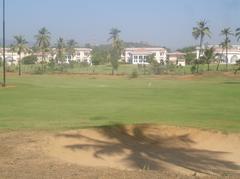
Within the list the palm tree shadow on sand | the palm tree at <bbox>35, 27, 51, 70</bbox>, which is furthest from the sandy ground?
the palm tree at <bbox>35, 27, 51, 70</bbox>

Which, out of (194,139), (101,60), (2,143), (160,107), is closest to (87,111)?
(160,107)

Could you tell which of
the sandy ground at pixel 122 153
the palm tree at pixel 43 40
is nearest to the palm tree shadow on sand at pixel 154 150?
the sandy ground at pixel 122 153

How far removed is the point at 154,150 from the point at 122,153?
145cm

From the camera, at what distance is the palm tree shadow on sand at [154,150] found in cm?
1445

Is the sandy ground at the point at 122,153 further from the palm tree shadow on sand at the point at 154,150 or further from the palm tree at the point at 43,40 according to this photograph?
the palm tree at the point at 43,40

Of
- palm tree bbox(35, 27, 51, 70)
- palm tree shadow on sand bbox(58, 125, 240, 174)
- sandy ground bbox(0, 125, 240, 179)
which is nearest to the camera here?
sandy ground bbox(0, 125, 240, 179)

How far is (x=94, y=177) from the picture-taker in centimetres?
1051

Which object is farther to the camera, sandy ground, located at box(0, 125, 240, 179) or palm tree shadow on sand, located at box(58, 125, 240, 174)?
palm tree shadow on sand, located at box(58, 125, 240, 174)

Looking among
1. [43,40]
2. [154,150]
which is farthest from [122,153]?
[43,40]

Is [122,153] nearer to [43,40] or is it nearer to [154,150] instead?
[154,150]

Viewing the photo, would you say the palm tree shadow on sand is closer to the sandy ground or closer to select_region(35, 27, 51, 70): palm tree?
the sandy ground

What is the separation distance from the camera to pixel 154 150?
16.9 m

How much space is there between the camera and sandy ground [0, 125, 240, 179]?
11703 mm

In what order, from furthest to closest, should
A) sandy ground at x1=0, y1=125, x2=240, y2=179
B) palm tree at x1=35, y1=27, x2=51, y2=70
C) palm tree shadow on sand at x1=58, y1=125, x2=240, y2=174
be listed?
palm tree at x1=35, y1=27, x2=51, y2=70, palm tree shadow on sand at x1=58, y1=125, x2=240, y2=174, sandy ground at x1=0, y1=125, x2=240, y2=179
